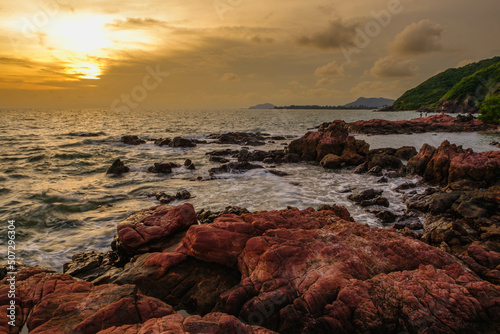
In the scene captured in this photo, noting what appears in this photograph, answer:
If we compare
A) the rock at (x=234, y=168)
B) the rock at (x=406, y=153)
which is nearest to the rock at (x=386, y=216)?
the rock at (x=234, y=168)

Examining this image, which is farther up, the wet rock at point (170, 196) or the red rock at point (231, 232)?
the red rock at point (231, 232)

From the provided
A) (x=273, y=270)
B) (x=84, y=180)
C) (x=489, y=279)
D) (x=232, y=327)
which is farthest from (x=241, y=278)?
(x=84, y=180)

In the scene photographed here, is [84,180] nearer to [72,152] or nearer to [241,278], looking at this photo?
[72,152]

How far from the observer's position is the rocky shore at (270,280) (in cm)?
542

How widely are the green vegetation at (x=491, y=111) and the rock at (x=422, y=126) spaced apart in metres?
2.98

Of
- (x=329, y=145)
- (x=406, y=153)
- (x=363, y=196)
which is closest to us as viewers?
(x=363, y=196)

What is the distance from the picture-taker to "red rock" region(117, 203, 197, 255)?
872 cm

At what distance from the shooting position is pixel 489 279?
22.6 feet

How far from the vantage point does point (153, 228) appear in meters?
9.14

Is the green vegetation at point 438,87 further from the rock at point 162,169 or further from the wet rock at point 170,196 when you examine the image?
the wet rock at point 170,196

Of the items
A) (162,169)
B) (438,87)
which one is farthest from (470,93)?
(162,169)

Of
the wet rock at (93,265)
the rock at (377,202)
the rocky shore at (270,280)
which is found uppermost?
the rocky shore at (270,280)

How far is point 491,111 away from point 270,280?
7757 centimetres

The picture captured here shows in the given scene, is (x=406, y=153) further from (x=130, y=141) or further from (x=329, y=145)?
(x=130, y=141)
